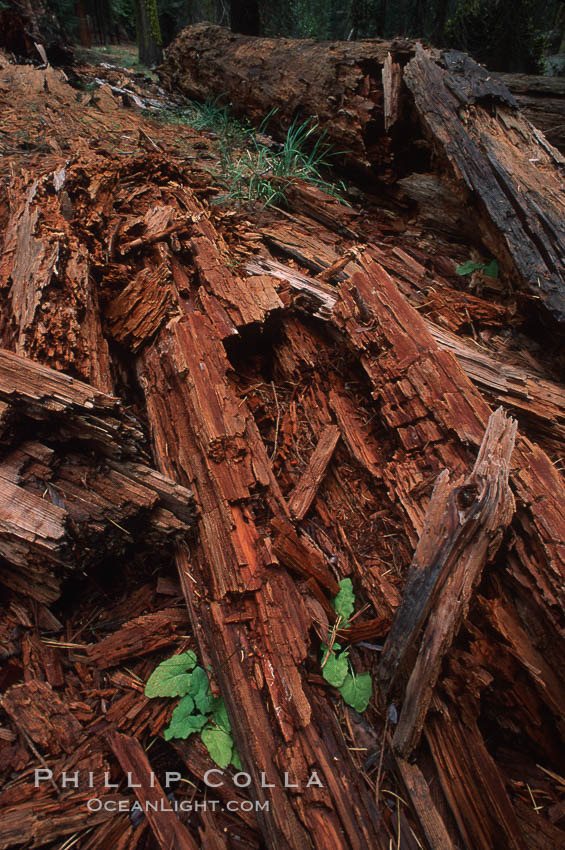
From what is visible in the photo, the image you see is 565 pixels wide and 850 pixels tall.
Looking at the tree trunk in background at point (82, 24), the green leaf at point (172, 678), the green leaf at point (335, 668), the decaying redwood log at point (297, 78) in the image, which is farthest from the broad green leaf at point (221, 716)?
the tree trunk in background at point (82, 24)

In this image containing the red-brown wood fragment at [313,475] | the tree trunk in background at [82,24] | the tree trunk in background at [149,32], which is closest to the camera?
the red-brown wood fragment at [313,475]

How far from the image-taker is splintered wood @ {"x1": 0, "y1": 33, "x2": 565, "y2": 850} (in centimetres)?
155

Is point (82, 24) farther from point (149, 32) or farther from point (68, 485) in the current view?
point (68, 485)

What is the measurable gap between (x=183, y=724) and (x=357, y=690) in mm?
706

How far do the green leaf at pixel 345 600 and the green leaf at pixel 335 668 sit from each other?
0.15 meters

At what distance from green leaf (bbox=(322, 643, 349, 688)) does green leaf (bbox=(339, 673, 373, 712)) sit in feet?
0.11

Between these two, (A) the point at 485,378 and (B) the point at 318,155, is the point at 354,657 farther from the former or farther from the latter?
(B) the point at 318,155

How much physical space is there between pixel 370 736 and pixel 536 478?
1255 mm

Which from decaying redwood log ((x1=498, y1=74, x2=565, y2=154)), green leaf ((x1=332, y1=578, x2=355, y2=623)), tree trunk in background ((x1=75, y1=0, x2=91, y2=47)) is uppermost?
tree trunk in background ((x1=75, y1=0, x2=91, y2=47))

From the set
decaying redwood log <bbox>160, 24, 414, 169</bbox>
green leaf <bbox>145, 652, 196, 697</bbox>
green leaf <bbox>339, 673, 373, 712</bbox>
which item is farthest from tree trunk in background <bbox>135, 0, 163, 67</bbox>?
green leaf <bbox>339, 673, 373, 712</bbox>

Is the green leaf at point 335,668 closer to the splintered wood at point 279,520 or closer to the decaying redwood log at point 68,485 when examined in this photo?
the splintered wood at point 279,520

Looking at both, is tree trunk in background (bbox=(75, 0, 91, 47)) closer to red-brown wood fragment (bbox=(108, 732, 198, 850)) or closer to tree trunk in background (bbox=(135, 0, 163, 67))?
tree trunk in background (bbox=(135, 0, 163, 67))

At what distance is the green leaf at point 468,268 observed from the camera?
3265mm

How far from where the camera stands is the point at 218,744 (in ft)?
5.49
